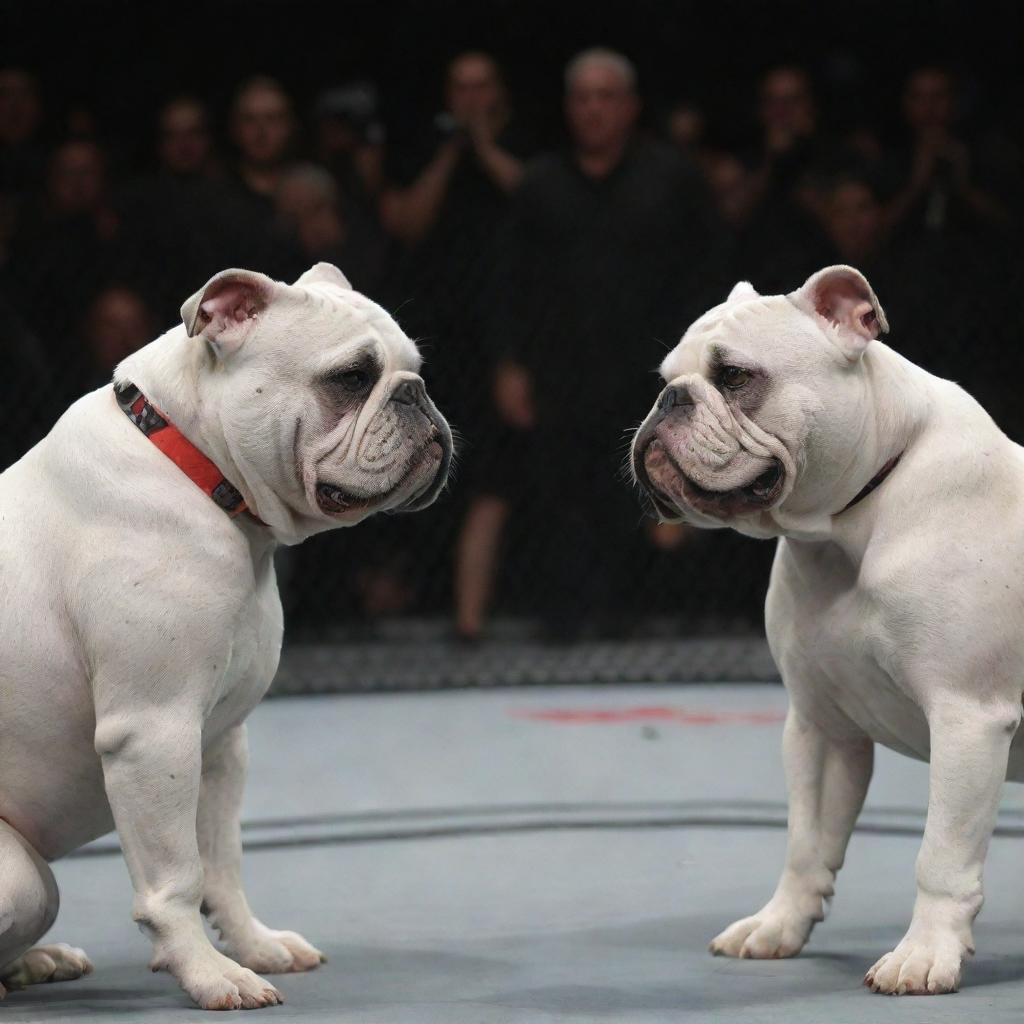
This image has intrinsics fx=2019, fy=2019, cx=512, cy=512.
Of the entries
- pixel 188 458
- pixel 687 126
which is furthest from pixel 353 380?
pixel 687 126

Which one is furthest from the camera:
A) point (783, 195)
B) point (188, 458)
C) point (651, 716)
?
point (783, 195)

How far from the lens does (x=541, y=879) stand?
435 centimetres

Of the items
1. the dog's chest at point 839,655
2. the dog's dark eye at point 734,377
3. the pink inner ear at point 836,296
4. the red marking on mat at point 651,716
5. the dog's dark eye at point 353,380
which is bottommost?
the red marking on mat at point 651,716

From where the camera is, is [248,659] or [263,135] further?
[263,135]

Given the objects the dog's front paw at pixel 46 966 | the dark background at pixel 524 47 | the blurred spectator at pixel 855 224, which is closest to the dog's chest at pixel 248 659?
the dog's front paw at pixel 46 966

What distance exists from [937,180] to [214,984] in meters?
4.92

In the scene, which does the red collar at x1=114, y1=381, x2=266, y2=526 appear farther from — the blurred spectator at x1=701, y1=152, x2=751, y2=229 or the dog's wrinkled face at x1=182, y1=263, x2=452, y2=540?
the blurred spectator at x1=701, y1=152, x2=751, y2=229

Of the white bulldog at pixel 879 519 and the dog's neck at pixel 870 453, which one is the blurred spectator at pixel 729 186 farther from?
the dog's neck at pixel 870 453

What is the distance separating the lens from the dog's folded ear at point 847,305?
3354 millimetres

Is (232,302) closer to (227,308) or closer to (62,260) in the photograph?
(227,308)

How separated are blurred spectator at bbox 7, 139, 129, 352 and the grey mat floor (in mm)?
1504

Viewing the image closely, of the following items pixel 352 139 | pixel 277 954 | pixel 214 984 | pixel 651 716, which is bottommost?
pixel 651 716

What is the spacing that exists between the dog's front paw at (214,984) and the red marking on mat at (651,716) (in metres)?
3.20

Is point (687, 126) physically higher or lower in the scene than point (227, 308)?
higher
